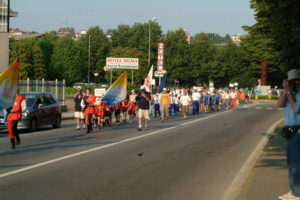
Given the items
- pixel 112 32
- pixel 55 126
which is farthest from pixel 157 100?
pixel 112 32

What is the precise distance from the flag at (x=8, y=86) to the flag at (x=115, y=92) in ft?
26.4

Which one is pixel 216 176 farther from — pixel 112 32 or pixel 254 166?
pixel 112 32

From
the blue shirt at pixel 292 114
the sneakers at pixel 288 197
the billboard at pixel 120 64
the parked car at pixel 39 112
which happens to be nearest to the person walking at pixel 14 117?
the parked car at pixel 39 112

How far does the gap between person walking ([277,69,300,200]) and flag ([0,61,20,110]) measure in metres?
9.79

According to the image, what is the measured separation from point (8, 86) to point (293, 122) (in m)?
10.2

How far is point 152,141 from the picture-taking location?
18781mm

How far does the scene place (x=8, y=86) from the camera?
54.3ft

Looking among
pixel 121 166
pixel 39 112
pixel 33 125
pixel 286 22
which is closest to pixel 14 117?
pixel 121 166

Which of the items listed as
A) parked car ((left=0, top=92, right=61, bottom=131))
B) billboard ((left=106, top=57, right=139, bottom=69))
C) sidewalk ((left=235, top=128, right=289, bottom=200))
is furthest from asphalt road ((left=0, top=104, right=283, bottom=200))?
billboard ((left=106, top=57, right=139, bottom=69))

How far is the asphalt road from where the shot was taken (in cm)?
942

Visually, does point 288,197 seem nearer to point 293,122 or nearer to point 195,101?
point 293,122

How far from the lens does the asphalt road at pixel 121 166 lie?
942 cm

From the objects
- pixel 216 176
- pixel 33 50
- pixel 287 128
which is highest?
pixel 33 50

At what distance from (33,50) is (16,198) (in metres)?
86.4
